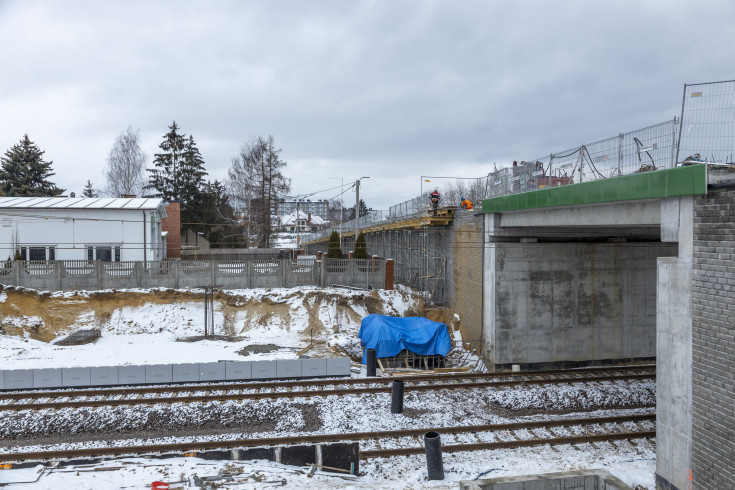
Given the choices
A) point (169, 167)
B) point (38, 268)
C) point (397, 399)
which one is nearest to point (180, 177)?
point (169, 167)

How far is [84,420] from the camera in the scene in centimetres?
1164

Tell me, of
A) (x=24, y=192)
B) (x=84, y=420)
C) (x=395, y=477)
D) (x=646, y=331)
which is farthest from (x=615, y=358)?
(x=24, y=192)

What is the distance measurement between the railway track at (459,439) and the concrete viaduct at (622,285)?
7.56 feet

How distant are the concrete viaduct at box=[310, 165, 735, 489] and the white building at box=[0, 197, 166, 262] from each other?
48.8ft

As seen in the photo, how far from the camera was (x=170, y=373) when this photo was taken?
1434cm

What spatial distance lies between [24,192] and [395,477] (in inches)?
2077

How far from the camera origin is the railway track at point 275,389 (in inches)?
499

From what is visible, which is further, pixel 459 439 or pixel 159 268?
pixel 159 268

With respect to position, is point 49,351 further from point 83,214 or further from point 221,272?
point 83,214

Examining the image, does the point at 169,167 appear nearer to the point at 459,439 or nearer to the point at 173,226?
the point at 173,226

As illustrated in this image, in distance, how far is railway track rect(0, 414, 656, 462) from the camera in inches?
395

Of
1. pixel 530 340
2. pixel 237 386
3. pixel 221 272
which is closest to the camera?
pixel 237 386

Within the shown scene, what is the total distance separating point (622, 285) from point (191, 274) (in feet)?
60.4

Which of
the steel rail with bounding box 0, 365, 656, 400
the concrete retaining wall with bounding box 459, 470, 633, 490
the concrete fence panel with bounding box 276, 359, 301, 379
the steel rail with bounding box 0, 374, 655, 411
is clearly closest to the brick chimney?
the steel rail with bounding box 0, 365, 656, 400
